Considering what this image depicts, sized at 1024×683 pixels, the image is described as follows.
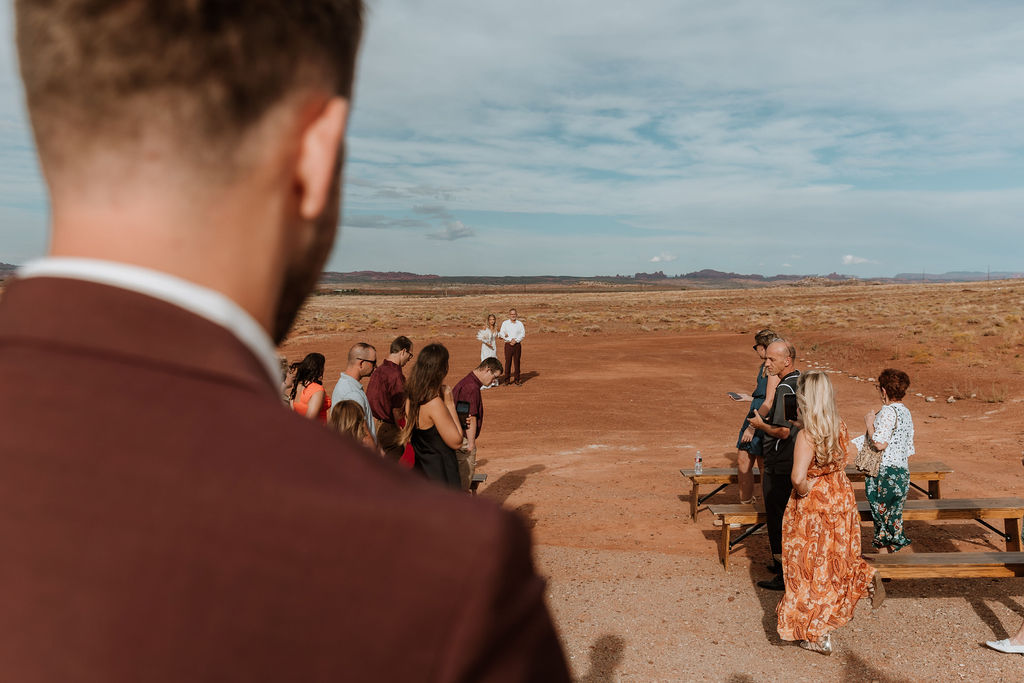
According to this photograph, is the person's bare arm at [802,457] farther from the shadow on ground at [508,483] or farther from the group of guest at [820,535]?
the shadow on ground at [508,483]

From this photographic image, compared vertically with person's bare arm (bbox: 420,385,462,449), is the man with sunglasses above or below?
above

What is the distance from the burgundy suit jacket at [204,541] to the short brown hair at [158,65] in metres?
0.21

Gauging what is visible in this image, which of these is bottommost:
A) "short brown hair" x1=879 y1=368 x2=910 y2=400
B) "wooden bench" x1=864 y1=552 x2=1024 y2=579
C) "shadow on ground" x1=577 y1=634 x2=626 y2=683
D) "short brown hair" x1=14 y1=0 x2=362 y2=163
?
"shadow on ground" x1=577 y1=634 x2=626 y2=683

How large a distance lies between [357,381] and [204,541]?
242 inches

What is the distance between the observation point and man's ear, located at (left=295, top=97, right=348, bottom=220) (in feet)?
2.34

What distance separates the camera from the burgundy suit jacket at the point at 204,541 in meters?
0.52

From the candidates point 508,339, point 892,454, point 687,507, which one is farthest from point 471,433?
point 508,339

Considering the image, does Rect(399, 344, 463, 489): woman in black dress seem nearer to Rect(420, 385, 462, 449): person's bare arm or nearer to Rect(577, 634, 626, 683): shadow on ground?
Rect(420, 385, 462, 449): person's bare arm

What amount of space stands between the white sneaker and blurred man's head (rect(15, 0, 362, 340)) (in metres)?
6.28

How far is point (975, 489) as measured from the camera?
8875mm

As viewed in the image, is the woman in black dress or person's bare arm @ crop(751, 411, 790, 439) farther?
person's bare arm @ crop(751, 411, 790, 439)

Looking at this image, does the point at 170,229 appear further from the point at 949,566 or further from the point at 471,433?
the point at 471,433

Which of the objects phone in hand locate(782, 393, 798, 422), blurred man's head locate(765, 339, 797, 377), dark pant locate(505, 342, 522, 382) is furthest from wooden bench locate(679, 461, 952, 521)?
dark pant locate(505, 342, 522, 382)

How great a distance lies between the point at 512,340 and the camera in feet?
55.8
